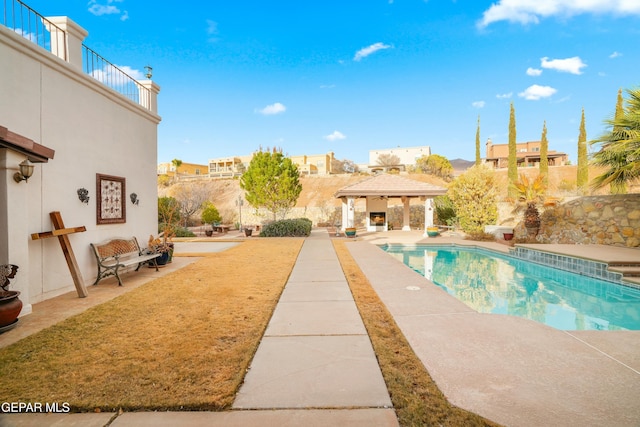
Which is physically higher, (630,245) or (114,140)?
(114,140)

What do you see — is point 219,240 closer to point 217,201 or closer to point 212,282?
point 212,282

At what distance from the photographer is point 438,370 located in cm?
317

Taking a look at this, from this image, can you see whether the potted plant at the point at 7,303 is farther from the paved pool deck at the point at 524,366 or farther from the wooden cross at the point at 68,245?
the paved pool deck at the point at 524,366

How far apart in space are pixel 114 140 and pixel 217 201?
41.9 meters

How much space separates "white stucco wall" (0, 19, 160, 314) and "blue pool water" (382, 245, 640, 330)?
9.00 meters

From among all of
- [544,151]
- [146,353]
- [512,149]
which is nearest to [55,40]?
[146,353]

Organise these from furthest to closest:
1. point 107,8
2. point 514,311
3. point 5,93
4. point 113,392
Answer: point 107,8 < point 514,311 < point 5,93 < point 113,392

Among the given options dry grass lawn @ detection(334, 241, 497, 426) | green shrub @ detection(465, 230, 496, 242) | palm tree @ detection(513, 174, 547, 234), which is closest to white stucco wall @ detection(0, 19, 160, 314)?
dry grass lawn @ detection(334, 241, 497, 426)

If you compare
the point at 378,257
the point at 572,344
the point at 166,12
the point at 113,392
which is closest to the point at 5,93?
the point at 113,392

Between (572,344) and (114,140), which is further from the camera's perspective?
(114,140)

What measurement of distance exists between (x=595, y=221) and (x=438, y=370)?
14.6 metres

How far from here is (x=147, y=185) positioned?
32.1 feet

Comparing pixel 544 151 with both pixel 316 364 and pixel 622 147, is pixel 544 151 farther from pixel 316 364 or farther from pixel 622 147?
pixel 316 364

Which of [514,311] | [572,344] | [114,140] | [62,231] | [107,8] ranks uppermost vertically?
[107,8]
